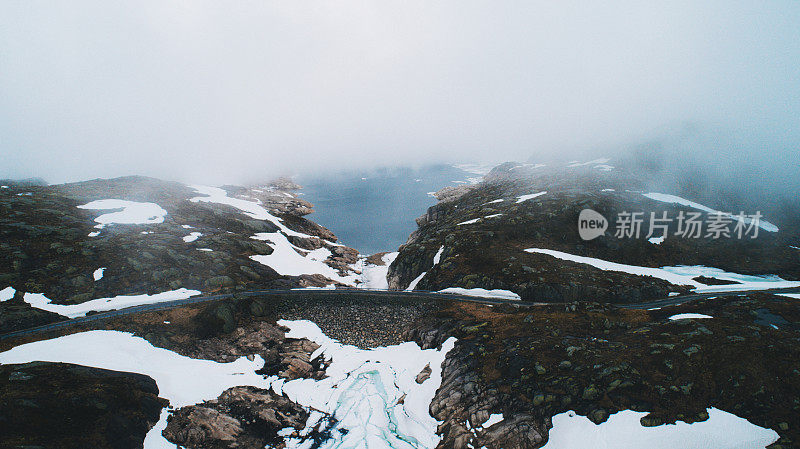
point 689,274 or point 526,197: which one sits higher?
point 526,197

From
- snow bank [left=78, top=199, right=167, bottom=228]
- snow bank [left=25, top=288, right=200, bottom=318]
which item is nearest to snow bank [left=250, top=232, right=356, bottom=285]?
snow bank [left=25, top=288, right=200, bottom=318]

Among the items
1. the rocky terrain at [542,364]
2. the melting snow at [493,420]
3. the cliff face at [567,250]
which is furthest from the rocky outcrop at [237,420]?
the cliff face at [567,250]

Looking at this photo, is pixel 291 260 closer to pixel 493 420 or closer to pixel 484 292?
pixel 484 292

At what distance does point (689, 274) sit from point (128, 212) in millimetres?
134594

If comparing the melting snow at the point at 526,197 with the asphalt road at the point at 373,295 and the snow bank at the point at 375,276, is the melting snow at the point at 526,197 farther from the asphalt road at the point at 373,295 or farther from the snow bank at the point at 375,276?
the asphalt road at the point at 373,295

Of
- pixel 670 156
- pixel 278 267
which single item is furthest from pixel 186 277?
pixel 670 156


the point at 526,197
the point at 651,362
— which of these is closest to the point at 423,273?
the point at 651,362

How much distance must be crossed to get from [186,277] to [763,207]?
557 feet

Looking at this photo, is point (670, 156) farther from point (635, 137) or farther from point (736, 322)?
point (736, 322)

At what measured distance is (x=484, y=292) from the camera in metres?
51.4

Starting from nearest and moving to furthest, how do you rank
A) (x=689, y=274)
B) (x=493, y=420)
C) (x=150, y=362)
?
(x=493, y=420)
(x=150, y=362)
(x=689, y=274)

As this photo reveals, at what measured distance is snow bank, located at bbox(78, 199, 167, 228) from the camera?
71.3 meters

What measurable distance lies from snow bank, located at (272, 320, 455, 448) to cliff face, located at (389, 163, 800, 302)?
2216 centimetres

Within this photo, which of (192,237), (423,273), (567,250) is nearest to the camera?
(423,273)
